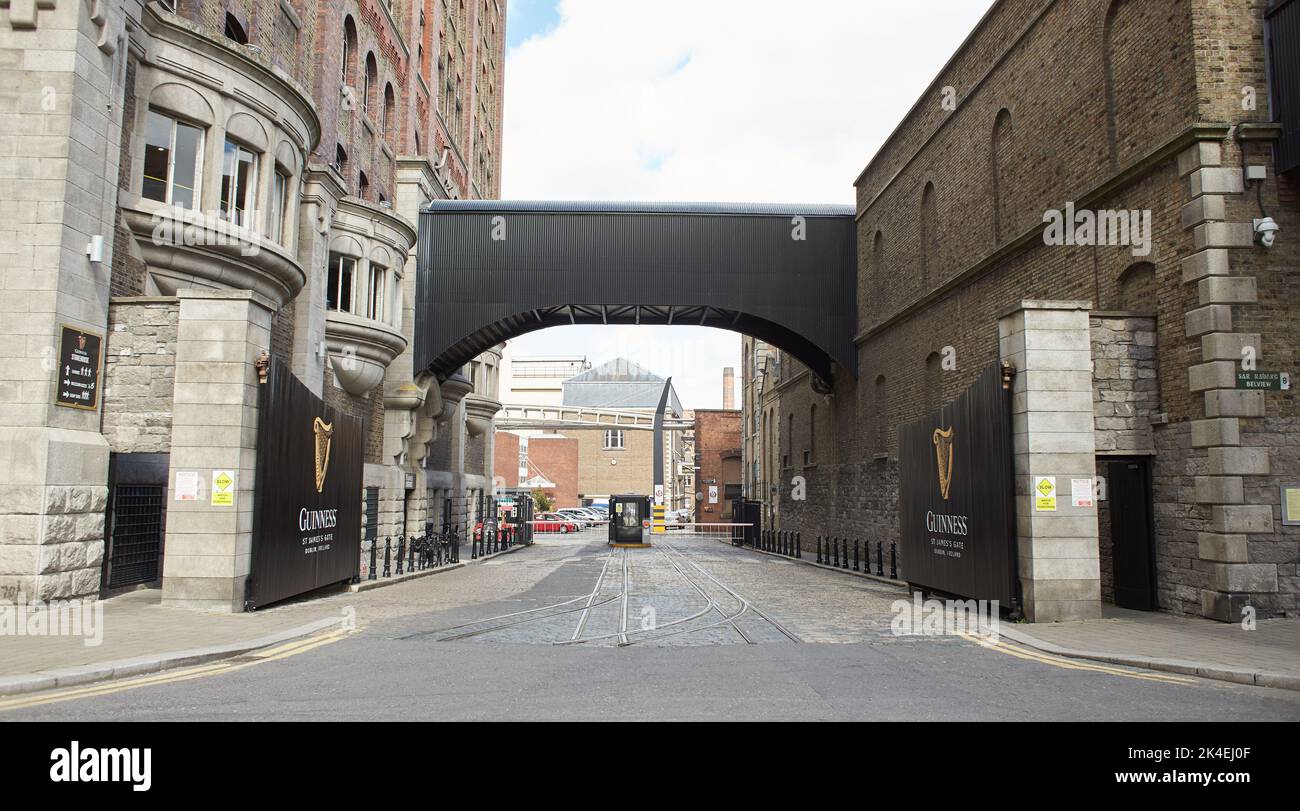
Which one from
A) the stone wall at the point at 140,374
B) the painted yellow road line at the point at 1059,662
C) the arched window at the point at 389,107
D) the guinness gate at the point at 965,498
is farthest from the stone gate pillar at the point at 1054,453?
the arched window at the point at 389,107

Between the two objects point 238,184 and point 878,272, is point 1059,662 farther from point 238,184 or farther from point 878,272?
point 878,272

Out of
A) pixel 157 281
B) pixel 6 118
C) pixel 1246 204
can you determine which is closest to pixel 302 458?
pixel 157 281

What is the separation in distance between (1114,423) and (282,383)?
1266 cm

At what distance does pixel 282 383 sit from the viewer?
44.3 feet

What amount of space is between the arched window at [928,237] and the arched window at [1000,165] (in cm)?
380

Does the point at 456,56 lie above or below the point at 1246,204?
above

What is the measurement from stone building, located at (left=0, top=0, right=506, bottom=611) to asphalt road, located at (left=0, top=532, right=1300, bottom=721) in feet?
12.6

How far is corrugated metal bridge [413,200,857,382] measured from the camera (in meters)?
30.4

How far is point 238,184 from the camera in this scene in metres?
16.6

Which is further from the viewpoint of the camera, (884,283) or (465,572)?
(884,283)

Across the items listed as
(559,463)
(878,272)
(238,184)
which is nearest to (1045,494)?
(238,184)

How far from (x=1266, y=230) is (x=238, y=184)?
16831mm
